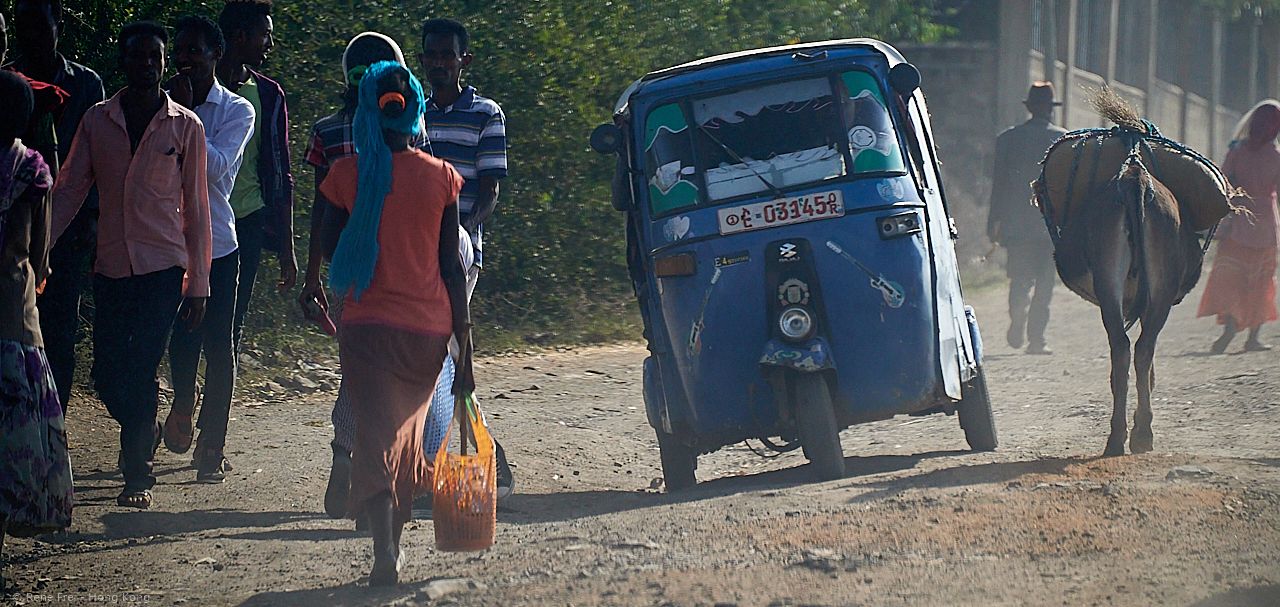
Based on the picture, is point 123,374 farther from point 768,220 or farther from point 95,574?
point 768,220

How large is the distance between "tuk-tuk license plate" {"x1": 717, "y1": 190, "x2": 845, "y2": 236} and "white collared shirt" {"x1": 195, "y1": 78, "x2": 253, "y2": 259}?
83.4 inches

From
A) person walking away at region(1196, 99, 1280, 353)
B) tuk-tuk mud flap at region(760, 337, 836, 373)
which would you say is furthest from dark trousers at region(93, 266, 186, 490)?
person walking away at region(1196, 99, 1280, 353)

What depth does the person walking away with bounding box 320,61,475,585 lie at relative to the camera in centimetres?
446

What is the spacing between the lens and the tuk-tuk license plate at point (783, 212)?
615 centimetres

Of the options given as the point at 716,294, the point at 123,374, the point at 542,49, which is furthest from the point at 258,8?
the point at 542,49

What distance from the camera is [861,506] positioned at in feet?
17.4

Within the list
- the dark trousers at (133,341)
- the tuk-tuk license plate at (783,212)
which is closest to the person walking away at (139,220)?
the dark trousers at (133,341)

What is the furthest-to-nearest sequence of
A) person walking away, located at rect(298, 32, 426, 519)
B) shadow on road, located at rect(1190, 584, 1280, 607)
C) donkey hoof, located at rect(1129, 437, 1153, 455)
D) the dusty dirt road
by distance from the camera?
donkey hoof, located at rect(1129, 437, 1153, 455) < person walking away, located at rect(298, 32, 426, 519) < the dusty dirt road < shadow on road, located at rect(1190, 584, 1280, 607)

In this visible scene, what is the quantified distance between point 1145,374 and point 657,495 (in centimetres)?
241

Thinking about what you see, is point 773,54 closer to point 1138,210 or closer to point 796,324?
point 796,324

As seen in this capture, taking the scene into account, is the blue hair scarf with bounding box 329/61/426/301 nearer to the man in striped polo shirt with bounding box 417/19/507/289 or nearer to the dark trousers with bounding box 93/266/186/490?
the man in striped polo shirt with bounding box 417/19/507/289

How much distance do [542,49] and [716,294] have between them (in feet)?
23.9

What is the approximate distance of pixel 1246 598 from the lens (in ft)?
13.0

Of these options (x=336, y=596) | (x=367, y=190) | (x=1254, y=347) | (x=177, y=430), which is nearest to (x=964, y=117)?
(x=1254, y=347)
